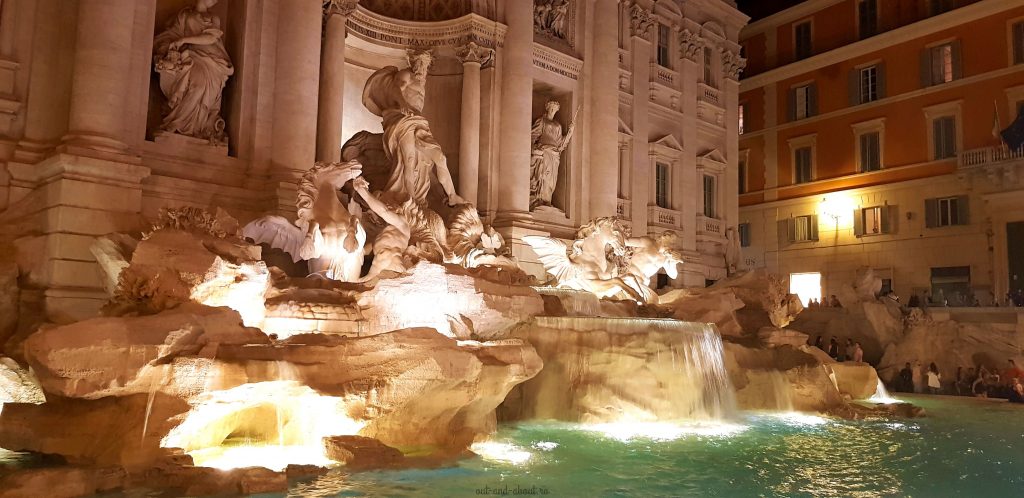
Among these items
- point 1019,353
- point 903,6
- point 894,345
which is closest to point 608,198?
point 894,345

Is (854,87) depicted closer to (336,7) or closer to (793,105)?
(793,105)

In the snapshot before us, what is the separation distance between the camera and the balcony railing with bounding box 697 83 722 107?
74.1 ft

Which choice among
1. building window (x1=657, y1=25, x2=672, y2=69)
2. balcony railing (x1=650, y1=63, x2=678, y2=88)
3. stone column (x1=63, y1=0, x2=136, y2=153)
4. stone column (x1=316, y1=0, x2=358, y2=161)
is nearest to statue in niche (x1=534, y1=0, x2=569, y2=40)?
balcony railing (x1=650, y1=63, x2=678, y2=88)

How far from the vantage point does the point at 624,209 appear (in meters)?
19.4

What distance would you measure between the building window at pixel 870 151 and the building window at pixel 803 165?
1.96m

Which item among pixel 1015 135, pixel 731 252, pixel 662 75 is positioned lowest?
pixel 731 252

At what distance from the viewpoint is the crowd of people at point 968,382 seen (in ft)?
50.3

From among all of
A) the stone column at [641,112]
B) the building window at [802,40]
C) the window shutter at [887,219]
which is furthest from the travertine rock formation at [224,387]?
the building window at [802,40]

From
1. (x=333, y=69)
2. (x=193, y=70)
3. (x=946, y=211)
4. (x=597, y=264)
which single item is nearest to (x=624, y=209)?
(x=597, y=264)

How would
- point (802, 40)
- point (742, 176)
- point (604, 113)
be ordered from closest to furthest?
point (604, 113) → point (802, 40) → point (742, 176)

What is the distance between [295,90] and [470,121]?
14.0 ft

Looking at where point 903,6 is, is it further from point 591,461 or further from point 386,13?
point 591,461

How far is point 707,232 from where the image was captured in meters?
22.1

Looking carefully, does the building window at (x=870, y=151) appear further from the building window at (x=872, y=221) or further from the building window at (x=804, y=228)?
the building window at (x=804, y=228)
